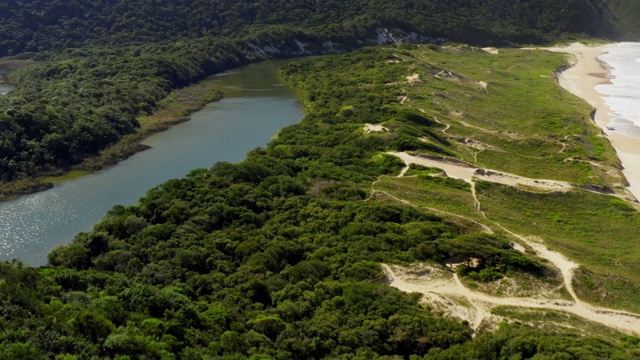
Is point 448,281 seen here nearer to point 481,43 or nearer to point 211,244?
point 211,244

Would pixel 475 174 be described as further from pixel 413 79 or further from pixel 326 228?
pixel 413 79

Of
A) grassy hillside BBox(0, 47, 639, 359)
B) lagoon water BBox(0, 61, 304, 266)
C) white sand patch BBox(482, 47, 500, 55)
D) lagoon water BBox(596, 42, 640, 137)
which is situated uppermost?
white sand patch BBox(482, 47, 500, 55)

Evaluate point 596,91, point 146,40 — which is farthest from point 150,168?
point 146,40

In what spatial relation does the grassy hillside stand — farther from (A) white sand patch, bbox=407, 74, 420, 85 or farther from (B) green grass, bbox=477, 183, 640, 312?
(A) white sand patch, bbox=407, 74, 420, 85

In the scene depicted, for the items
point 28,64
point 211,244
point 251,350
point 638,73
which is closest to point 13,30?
point 28,64

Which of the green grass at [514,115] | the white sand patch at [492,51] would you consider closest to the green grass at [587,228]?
the green grass at [514,115]

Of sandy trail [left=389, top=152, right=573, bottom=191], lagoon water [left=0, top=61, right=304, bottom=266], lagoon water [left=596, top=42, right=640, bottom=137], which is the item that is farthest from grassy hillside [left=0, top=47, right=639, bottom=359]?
lagoon water [left=596, top=42, right=640, bottom=137]

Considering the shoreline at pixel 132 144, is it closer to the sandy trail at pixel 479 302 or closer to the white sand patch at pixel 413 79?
the white sand patch at pixel 413 79
